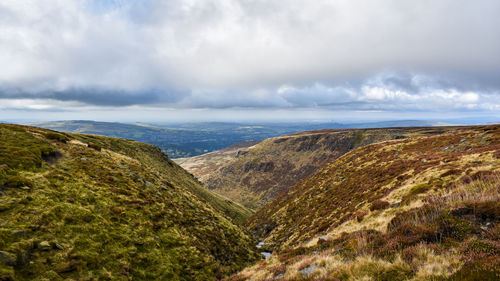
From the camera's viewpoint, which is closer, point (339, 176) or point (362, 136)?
point (339, 176)

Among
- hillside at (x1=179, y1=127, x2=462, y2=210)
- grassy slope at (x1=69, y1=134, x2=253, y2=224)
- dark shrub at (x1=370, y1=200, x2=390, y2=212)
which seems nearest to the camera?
dark shrub at (x1=370, y1=200, x2=390, y2=212)

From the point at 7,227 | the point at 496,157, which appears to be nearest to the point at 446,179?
the point at 496,157

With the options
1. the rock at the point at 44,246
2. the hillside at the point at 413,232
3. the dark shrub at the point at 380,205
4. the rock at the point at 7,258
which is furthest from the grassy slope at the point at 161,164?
the dark shrub at the point at 380,205

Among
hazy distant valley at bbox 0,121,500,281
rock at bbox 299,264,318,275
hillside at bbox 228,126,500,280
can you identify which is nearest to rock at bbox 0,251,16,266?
hazy distant valley at bbox 0,121,500,281

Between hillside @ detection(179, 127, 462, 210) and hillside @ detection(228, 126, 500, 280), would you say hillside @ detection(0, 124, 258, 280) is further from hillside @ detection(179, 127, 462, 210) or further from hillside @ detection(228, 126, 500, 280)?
hillside @ detection(179, 127, 462, 210)

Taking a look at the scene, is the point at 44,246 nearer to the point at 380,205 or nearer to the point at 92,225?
the point at 92,225

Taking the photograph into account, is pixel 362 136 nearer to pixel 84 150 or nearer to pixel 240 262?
pixel 240 262
